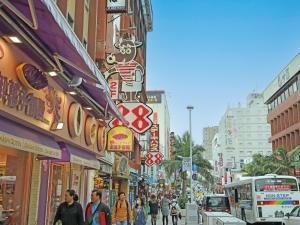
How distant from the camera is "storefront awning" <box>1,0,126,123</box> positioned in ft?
17.3

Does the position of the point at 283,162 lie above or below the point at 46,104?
above

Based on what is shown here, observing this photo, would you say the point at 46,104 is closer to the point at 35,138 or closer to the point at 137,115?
the point at 35,138

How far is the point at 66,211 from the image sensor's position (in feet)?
25.8

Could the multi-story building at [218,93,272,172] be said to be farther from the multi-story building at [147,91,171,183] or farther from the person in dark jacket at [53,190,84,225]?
the person in dark jacket at [53,190,84,225]

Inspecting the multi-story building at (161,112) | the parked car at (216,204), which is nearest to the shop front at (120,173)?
the parked car at (216,204)

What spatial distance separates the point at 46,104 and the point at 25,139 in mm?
1602

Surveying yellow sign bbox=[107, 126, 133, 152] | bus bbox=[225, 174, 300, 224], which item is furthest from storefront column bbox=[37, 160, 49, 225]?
bus bbox=[225, 174, 300, 224]

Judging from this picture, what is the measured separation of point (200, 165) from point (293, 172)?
38.4 ft

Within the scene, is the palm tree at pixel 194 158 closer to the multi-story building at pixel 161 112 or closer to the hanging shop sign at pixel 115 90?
the hanging shop sign at pixel 115 90

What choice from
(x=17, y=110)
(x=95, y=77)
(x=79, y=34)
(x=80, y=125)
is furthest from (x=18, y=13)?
(x=79, y=34)

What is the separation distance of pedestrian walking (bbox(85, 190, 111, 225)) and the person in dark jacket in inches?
39.5

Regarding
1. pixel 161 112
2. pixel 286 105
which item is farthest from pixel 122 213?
pixel 161 112

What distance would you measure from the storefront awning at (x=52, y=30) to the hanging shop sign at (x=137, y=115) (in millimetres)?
4706

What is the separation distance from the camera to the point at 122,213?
38.6ft
